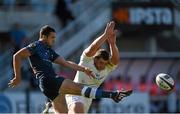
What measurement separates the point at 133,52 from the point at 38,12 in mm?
4163

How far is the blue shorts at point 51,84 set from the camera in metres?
14.4

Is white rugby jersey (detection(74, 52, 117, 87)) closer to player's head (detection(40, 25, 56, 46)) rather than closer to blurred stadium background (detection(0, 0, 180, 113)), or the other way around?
player's head (detection(40, 25, 56, 46))

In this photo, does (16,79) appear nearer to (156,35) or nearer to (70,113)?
(70,113)

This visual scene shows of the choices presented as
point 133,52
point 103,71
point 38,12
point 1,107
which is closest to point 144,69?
point 133,52

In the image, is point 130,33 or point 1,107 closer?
point 1,107

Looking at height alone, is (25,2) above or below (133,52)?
above

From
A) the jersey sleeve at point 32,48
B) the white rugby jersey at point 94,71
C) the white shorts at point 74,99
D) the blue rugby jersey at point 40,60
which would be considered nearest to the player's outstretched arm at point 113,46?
the white rugby jersey at point 94,71

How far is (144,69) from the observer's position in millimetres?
30531

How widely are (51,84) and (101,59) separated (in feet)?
3.60

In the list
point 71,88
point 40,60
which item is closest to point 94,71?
point 71,88

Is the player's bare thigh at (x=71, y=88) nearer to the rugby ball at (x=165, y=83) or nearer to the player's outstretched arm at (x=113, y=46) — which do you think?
the player's outstretched arm at (x=113, y=46)

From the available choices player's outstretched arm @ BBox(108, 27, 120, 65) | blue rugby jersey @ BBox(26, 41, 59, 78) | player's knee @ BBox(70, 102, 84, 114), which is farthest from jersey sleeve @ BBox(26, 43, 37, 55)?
player's outstretched arm @ BBox(108, 27, 120, 65)

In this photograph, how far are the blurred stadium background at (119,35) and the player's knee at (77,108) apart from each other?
33.6 ft

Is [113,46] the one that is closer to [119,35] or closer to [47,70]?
[47,70]
